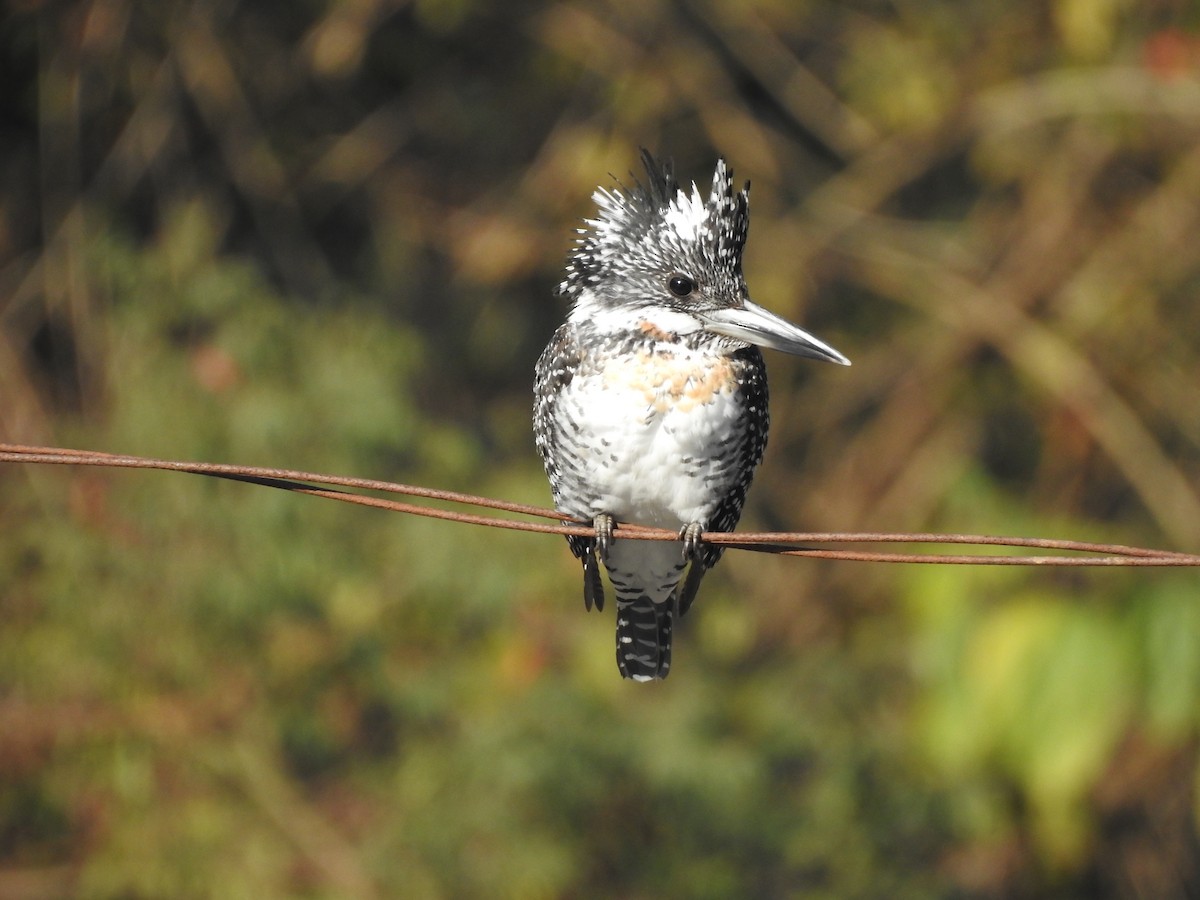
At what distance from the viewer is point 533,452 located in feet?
18.1

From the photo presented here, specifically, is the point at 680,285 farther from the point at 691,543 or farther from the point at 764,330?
the point at 691,543

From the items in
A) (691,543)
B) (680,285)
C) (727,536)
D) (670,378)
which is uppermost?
(680,285)

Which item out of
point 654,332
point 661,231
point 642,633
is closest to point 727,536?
point 654,332

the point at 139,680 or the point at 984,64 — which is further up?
the point at 984,64

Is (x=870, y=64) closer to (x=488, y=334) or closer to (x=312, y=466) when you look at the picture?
(x=488, y=334)

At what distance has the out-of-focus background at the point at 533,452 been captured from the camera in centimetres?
438

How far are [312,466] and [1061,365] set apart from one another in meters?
2.30

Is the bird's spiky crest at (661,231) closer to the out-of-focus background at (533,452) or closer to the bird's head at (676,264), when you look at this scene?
the bird's head at (676,264)

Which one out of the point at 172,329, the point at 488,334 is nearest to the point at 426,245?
the point at 488,334

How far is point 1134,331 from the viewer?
4953mm

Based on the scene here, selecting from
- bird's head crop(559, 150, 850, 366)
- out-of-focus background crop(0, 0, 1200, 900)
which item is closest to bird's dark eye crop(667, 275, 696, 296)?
bird's head crop(559, 150, 850, 366)

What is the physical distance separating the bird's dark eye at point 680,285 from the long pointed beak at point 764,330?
0.17ft

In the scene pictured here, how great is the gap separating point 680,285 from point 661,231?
110mm

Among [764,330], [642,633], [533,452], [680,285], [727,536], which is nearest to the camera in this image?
[727,536]
